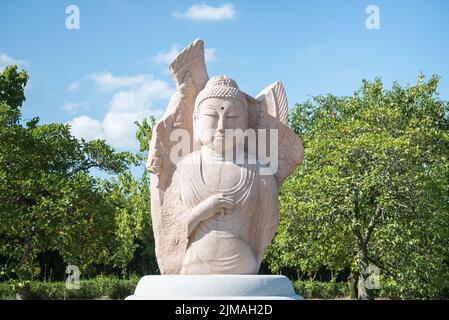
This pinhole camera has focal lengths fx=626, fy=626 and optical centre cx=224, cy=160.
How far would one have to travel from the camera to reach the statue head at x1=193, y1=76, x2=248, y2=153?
7.84 metres

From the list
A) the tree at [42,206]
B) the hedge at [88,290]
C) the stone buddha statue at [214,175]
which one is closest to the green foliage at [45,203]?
the tree at [42,206]

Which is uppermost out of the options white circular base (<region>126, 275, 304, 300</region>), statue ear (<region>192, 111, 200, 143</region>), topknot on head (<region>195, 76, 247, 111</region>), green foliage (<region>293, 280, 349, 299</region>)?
topknot on head (<region>195, 76, 247, 111</region>)

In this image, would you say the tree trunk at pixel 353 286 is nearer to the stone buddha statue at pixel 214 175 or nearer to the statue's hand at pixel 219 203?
the stone buddha statue at pixel 214 175

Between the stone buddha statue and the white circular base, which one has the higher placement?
the stone buddha statue

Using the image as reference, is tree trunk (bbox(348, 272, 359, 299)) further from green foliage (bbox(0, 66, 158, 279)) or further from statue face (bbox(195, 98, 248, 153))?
statue face (bbox(195, 98, 248, 153))

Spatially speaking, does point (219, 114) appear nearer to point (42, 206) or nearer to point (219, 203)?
point (219, 203)

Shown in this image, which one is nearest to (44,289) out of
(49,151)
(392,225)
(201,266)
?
(49,151)

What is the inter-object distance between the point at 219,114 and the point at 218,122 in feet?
0.34

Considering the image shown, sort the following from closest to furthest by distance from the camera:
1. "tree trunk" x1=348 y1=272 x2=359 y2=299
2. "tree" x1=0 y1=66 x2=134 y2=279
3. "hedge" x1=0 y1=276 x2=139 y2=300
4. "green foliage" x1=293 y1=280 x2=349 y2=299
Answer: "tree" x1=0 y1=66 x2=134 y2=279 → "hedge" x1=0 y1=276 x2=139 y2=300 → "tree trunk" x1=348 y1=272 x2=359 y2=299 → "green foliage" x1=293 y1=280 x2=349 y2=299

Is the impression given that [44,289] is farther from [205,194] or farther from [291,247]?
[205,194]

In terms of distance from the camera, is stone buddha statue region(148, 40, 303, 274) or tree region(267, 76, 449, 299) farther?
tree region(267, 76, 449, 299)

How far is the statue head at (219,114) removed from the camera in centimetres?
784

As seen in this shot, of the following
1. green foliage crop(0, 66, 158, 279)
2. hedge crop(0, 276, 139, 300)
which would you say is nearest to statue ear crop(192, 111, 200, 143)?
green foliage crop(0, 66, 158, 279)

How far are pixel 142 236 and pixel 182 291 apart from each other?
1764 centimetres
